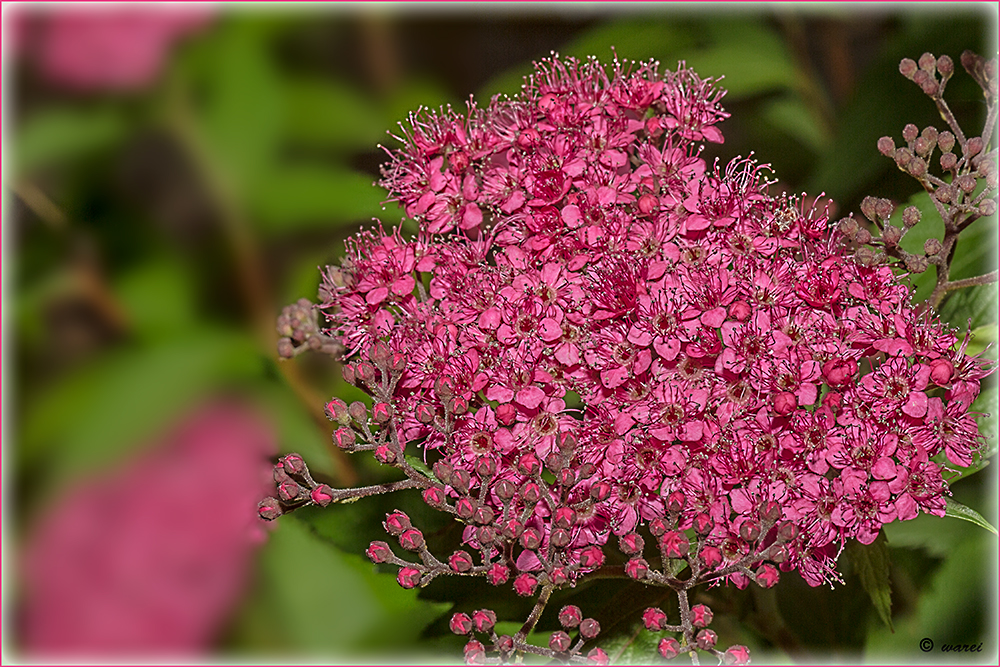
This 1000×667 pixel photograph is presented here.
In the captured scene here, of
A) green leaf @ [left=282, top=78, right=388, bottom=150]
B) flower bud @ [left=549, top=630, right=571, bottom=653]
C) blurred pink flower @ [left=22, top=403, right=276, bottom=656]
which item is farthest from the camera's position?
green leaf @ [left=282, top=78, right=388, bottom=150]

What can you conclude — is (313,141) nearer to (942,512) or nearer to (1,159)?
(1,159)

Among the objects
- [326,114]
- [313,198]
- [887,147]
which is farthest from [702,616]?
[326,114]

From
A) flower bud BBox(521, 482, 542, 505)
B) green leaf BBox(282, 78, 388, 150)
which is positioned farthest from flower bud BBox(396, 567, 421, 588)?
green leaf BBox(282, 78, 388, 150)

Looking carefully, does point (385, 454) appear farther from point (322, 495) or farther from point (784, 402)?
point (784, 402)

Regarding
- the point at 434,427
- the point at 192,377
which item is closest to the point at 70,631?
the point at 192,377

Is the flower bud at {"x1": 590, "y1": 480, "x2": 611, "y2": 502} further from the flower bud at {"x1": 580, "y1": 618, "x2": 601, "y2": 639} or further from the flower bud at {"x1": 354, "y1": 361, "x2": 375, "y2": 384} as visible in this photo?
the flower bud at {"x1": 354, "y1": 361, "x2": 375, "y2": 384}
